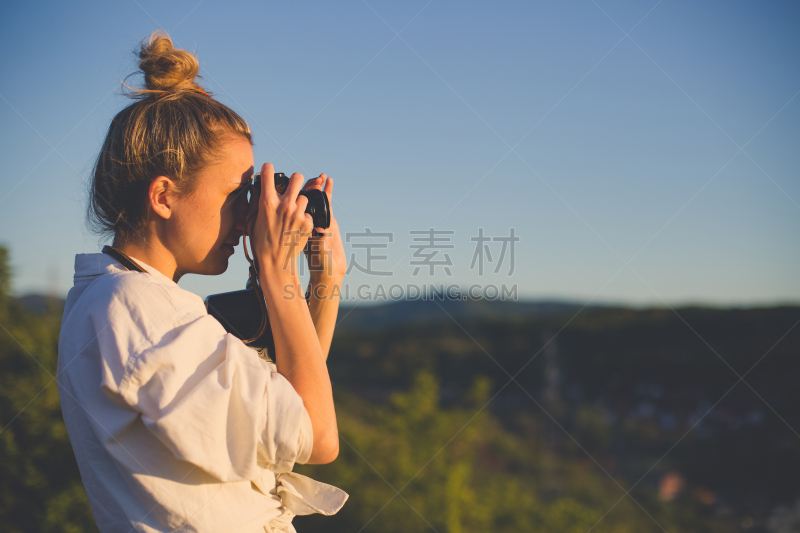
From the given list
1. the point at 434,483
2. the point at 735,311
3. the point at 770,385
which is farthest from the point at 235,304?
the point at 735,311

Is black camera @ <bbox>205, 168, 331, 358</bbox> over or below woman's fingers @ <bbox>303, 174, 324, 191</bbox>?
below

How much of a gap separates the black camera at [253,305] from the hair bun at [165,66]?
13.1 inches

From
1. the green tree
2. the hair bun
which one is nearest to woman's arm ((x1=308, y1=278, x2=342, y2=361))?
the hair bun

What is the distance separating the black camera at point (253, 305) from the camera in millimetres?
1218

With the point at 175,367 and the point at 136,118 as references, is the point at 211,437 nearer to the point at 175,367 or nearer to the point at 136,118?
→ the point at 175,367

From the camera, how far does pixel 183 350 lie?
864 mm

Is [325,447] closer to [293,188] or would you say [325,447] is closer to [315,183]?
[293,188]

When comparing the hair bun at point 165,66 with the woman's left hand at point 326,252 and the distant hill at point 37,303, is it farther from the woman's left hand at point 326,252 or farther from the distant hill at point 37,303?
the distant hill at point 37,303

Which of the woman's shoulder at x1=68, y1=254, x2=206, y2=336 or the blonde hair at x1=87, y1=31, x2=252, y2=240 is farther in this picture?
the blonde hair at x1=87, y1=31, x2=252, y2=240

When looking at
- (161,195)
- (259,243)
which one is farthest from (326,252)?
(161,195)

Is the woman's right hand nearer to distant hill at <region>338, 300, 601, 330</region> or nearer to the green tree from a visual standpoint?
the green tree

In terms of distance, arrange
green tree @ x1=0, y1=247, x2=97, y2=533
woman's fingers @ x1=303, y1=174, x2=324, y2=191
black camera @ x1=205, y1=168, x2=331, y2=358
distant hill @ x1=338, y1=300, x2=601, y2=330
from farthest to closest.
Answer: distant hill @ x1=338, y1=300, x2=601, y2=330
green tree @ x1=0, y1=247, x2=97, y2=533
woman's fingers @ x1=303, y1=174, x2=324, y2=191
black camera @ x1=205, y1=168, x2=331, y2=358

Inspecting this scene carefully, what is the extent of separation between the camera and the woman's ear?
110 centimetres

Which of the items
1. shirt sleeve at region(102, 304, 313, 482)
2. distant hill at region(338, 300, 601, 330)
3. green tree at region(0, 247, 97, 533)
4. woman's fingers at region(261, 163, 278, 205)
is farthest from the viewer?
distant hill at region(338, 300, 601, 330)
